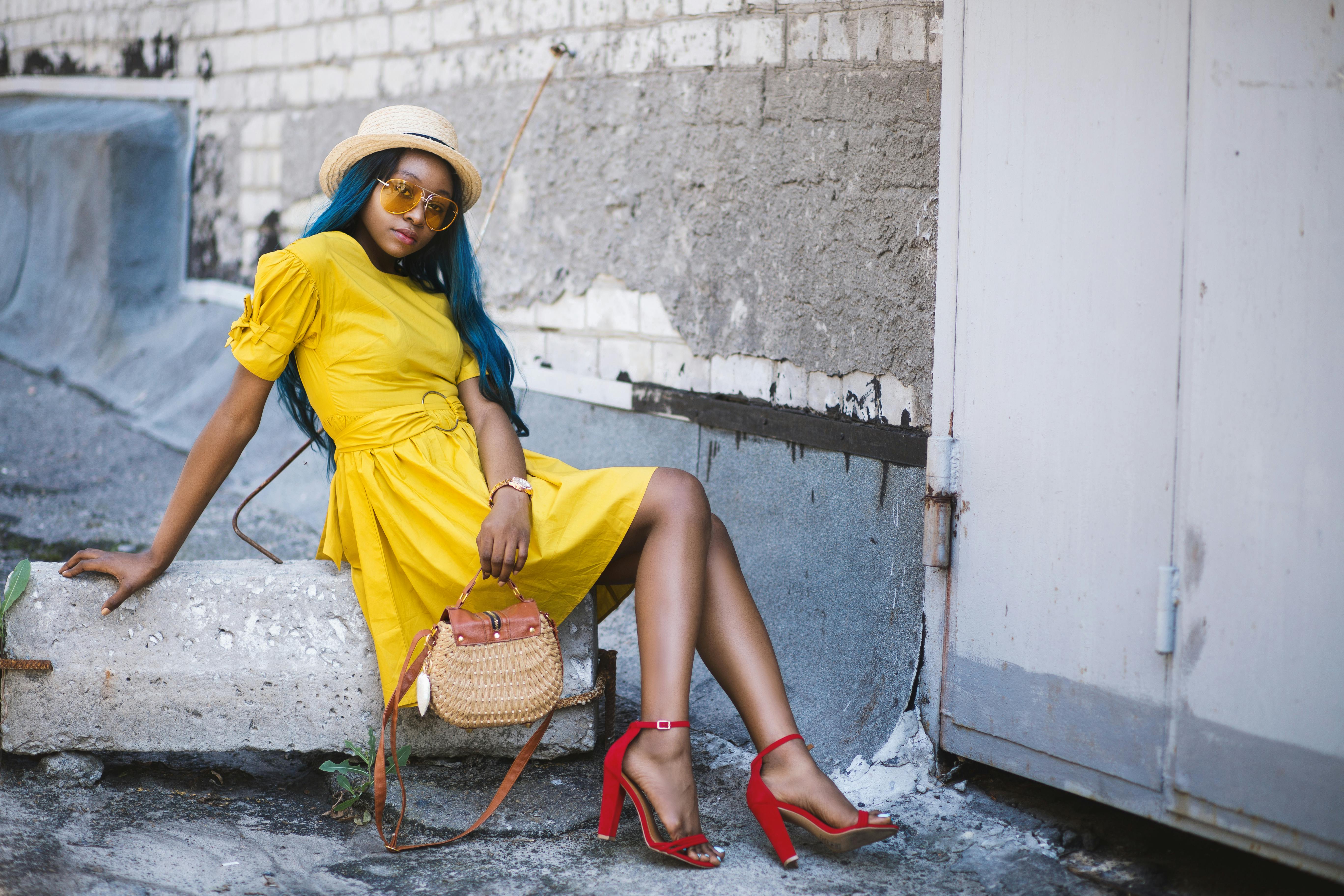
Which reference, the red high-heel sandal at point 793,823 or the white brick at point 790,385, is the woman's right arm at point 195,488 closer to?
the red high-heel sandal at point 793,823

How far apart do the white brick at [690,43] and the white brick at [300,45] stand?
288 centimetres

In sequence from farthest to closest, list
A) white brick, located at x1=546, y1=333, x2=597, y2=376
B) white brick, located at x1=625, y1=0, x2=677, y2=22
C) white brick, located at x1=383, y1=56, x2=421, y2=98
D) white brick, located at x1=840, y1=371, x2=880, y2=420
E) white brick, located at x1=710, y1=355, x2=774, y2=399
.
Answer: white brick, located at x1=383, y1=56, x2=421, y2=98
white brick, located at x1=546, y1=333, x2=597, y2=376
white brick, located at x1=625, y1=0, x2=677, y2=22
white brick, located at x1=710, y1=355, x2=774, y2=399
white brick, located at x1=840, y1=371, x2=880, y2=420

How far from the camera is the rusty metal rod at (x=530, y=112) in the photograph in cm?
406

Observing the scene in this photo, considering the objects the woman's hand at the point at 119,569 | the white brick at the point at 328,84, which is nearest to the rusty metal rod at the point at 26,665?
the woman's hand at the point at 119,569

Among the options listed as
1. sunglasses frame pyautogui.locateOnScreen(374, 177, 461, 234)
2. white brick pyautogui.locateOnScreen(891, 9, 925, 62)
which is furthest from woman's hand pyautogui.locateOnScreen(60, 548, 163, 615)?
white brick pyautogui.locateOnScreen(891, 9, 925, 62)

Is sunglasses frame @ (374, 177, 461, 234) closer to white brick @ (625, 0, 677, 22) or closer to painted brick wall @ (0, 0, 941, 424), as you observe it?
painted brick wall @ (0, 0, 941, 424)

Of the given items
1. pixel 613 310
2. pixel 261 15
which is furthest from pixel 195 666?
pixel 261 15

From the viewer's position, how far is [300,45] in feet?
20.0

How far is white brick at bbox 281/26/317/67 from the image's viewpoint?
597 cm

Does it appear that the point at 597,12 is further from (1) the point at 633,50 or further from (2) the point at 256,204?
(2) the point at 256,204

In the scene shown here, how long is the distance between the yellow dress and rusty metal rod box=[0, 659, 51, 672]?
0.64 m

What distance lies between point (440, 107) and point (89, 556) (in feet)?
10.4

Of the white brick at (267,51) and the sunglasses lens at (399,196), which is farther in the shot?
the white brick at (267,51)

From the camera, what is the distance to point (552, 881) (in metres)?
2.21
